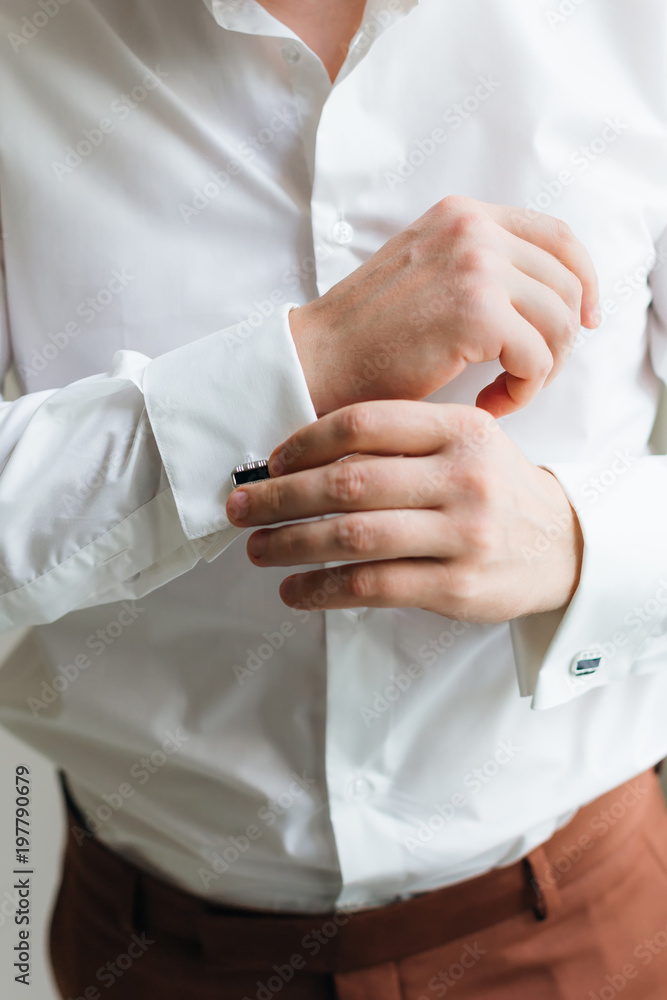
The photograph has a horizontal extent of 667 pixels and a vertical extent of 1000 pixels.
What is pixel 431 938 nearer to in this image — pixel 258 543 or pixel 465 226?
pixel 258 543

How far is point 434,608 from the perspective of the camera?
0.60 metres

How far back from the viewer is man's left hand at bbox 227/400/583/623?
555 mm

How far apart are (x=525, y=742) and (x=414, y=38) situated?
773 millimetres

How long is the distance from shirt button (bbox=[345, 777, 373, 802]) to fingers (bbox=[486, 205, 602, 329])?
573mm

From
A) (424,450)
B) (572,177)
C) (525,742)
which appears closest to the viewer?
(424,450)

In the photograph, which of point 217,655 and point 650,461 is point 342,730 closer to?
point 217,655

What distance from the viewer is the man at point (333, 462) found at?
635 millimetres

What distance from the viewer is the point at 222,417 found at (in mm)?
634

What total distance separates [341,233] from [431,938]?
0.79 m

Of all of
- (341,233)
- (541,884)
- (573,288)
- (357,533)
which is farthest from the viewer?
(541,884)

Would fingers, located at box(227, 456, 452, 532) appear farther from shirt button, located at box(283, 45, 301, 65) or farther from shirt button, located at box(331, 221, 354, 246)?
shirt button, located at box(283, 45, 301, 65)

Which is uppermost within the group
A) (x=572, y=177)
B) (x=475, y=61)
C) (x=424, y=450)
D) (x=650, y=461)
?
(x=475, y=61)

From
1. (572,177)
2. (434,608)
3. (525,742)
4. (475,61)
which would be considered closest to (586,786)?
(525,742)

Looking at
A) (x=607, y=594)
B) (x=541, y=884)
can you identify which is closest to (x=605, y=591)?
(x=607, y=594)
